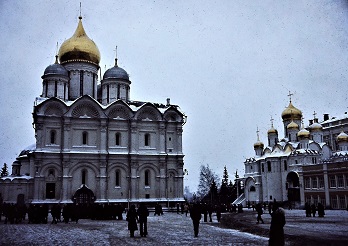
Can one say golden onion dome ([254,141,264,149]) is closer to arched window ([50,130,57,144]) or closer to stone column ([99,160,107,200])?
stone column ([99,160,107,200])

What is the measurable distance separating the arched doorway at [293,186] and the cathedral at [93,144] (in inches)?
502

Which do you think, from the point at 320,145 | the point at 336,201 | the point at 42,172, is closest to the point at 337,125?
the point at 320,145

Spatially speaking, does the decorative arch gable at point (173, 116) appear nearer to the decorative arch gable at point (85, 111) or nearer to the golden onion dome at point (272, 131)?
the decorative arch gable at point (85, 111)

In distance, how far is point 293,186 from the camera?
143 ft

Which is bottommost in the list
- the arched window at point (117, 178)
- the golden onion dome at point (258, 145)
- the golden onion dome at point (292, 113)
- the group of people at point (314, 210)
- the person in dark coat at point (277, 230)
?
the group of people at point (314, 210)

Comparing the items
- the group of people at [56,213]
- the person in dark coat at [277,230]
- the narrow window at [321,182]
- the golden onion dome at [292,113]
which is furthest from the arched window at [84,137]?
the person in dark coat at [277,230]

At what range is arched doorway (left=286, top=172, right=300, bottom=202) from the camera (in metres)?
42.8

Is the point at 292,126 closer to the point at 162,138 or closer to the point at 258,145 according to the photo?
the point at 258,145

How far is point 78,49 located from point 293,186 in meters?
27.2

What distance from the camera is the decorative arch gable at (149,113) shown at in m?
39.1

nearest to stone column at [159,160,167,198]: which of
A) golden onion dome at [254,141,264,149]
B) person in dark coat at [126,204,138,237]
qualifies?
golden onion dome at [254,141,264,149]

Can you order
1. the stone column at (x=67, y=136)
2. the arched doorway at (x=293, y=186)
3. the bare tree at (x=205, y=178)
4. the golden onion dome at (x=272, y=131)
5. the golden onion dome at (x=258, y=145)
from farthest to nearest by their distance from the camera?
the bare tree at (x=205, y=178), the golden onion dome at (x=272, y=131), the golden onion dome at (x=258, y=145), the arched doorway at (x=293, y=186), the stone column at (x=67, y=136)

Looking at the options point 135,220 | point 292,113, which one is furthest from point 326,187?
point 135,220

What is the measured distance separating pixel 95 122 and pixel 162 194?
9.26m
